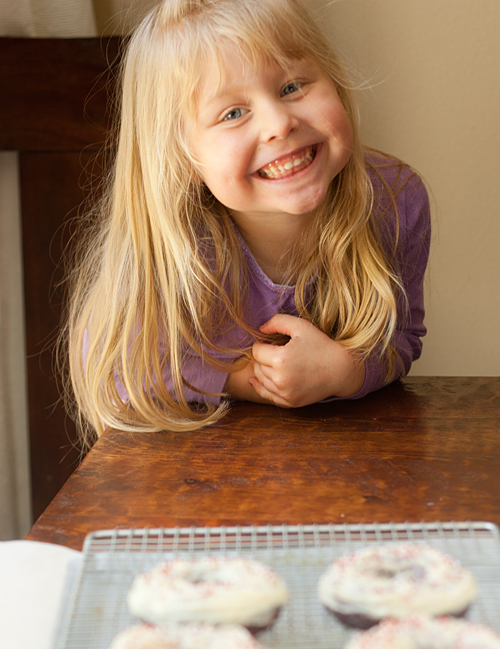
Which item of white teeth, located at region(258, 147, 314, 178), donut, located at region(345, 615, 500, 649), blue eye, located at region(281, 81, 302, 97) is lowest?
donut, located at region(345, 615, 500, 649)

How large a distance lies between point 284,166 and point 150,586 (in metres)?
0.63

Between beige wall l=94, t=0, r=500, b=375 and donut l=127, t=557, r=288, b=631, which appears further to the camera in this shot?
beige wall l=94, t=0, r=500, b=375

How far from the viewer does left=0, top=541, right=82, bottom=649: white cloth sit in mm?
447

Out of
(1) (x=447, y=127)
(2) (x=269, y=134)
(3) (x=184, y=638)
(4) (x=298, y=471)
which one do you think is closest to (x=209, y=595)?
(3) (x=184, y=638)

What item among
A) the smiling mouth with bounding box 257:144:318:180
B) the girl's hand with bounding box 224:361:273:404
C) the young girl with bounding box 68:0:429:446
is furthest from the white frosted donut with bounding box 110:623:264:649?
the smiling mouth with bounding box 257:144:318:180

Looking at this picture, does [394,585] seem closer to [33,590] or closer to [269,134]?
[33,590]

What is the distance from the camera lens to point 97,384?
947 mm

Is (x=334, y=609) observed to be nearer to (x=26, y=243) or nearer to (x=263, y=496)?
(x=263, y=496)

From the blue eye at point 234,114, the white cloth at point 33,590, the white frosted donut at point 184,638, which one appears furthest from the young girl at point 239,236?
the white frosted donut at point 184,638

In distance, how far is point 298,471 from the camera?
2.24ft

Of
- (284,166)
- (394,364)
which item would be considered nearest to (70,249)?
(284,166)

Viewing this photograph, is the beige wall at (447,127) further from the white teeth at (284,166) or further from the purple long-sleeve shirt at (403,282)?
the white teeth at (284,166)

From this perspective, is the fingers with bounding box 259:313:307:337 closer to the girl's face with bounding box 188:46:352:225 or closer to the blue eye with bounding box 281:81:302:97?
the girl's face with bounding box 188:46:352:225

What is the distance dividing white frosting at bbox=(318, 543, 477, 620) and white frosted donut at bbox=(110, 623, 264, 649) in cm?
6
